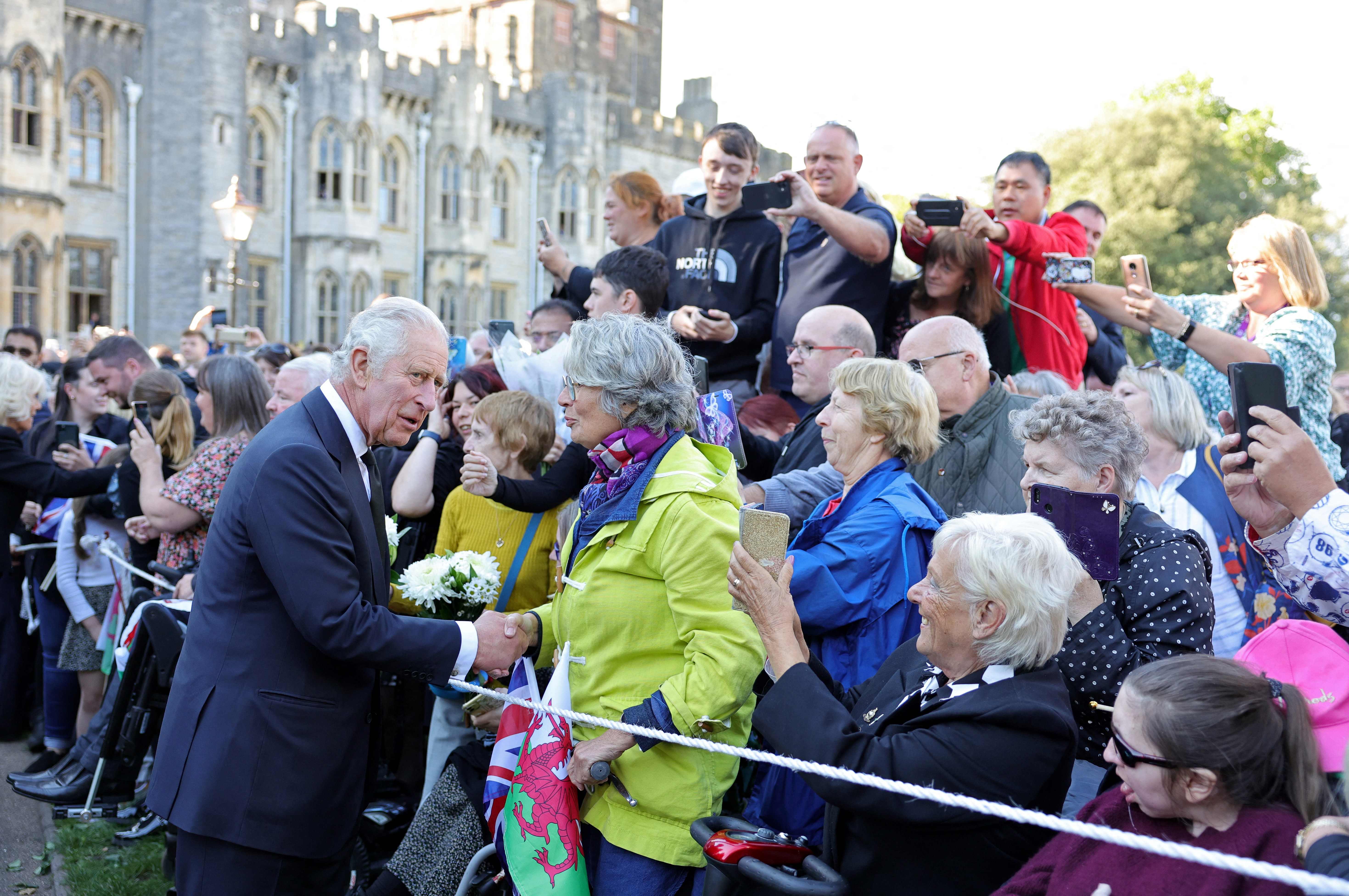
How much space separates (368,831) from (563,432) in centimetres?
195

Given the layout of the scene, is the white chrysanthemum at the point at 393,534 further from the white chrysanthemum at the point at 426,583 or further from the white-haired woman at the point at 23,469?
the white-haired woman at the point at 23,469

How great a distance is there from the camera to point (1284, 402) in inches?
108

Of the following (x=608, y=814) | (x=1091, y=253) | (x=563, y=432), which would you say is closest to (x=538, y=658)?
(x=608, y=814)

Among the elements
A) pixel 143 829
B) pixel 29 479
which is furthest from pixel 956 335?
pixel 29 479

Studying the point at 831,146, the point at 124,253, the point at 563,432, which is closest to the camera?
the point at 563,432

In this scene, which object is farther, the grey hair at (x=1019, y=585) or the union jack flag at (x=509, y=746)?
the union jack flag at (x=509, y=746)

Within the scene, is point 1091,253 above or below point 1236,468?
above

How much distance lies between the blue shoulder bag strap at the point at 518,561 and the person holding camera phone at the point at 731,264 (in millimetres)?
1665

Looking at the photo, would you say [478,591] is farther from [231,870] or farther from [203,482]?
[203,482]

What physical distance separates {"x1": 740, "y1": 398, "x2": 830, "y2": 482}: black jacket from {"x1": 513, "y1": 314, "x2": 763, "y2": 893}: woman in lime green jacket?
93 cm

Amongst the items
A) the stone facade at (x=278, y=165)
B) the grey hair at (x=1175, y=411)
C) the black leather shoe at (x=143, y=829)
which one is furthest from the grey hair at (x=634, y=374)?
the stone facade at (x=278, y=165)

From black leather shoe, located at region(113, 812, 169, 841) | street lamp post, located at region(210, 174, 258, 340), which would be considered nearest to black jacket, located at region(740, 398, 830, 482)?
black leather shoe, located at region(113, 812, 169, 841)

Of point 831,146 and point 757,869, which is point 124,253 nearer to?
point 831,146

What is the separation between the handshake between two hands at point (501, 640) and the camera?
3.14m
